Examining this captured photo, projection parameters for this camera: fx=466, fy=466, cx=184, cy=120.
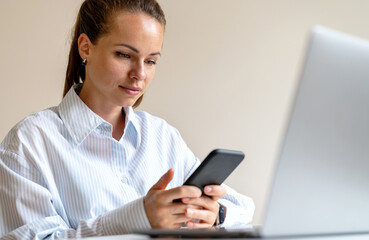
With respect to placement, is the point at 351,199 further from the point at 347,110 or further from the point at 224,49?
the point at 224,49

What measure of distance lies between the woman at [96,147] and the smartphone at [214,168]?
85mm

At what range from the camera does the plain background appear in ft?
9.43

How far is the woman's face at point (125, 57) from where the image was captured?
4.77 feet

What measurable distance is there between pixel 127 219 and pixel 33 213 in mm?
324

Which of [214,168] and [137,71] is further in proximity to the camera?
[137,71]

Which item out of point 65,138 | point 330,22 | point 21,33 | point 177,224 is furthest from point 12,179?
point 330,22

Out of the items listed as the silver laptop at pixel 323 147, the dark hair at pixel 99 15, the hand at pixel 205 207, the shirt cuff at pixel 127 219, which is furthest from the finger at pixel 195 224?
the dark hair at pixel 99 15

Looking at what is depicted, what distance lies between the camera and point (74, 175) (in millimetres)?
1377

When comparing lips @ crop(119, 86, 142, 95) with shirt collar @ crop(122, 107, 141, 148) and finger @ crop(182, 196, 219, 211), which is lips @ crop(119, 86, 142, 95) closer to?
shirt collar @ crop(122, 107, 141, 148)

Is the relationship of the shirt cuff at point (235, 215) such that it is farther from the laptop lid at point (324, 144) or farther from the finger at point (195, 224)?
the laptop lid at point (324, 144)

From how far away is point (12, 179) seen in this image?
1271 millimetres

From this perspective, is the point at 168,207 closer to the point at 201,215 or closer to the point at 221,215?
the point at 201,215

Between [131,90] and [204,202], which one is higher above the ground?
[131,90]

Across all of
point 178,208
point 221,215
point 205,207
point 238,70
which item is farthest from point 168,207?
point 238,70
